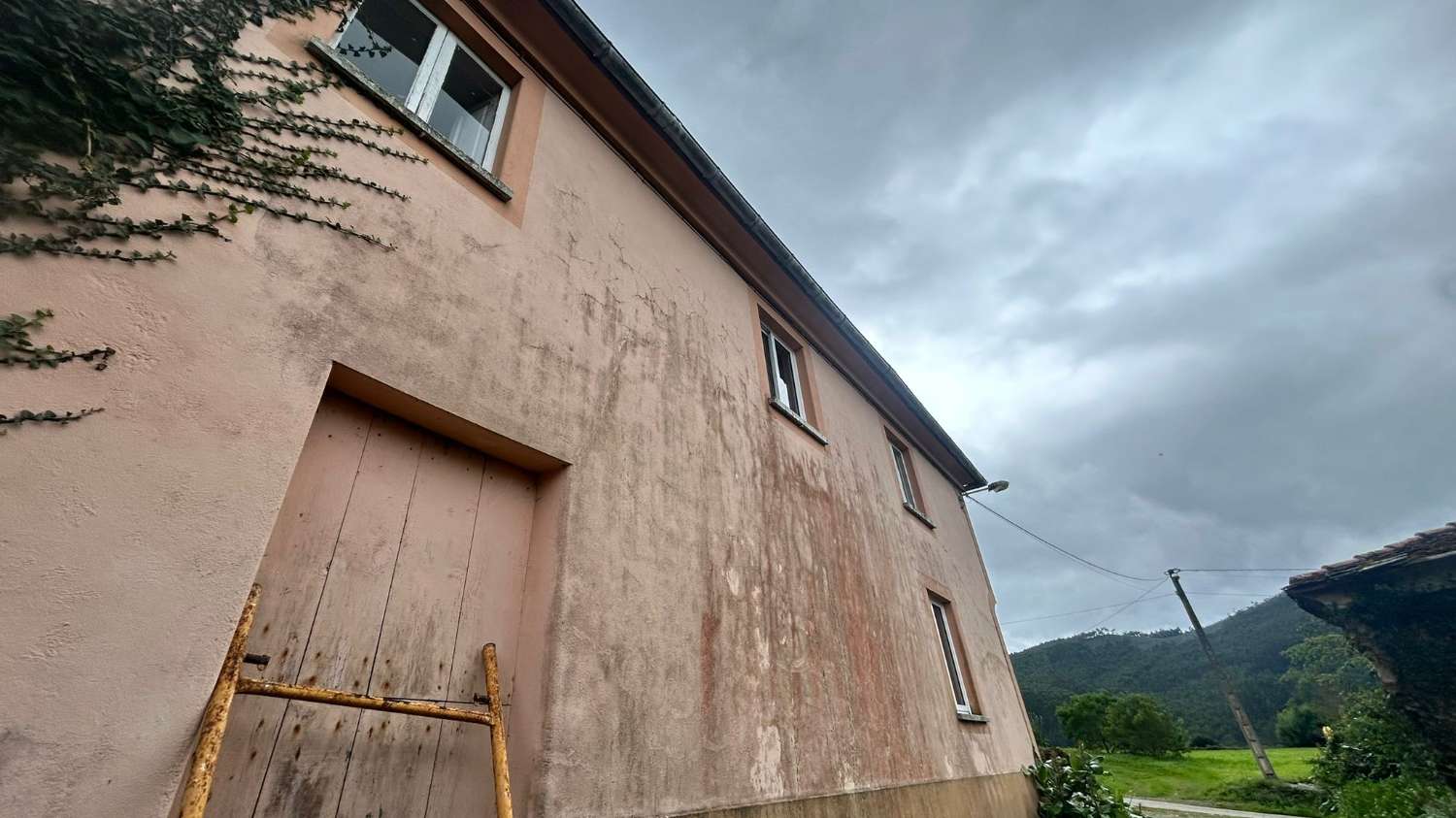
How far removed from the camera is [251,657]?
6.17ft

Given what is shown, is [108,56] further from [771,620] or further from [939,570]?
[939,570]

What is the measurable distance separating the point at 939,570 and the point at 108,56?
902 centimetres

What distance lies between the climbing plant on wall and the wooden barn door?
0.85 m

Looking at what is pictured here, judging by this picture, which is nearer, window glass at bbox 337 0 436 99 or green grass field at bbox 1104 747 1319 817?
window glass at bbox 337 0 436 99

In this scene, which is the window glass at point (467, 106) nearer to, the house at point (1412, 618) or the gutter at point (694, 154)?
the gutter at point (694, 154)

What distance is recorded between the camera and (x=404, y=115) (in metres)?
3.05

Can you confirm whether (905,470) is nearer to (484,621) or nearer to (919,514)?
(919,514)

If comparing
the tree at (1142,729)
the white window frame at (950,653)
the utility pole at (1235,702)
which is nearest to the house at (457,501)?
the white window frame at (950,653)

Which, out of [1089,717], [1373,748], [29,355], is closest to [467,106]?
[29,355]

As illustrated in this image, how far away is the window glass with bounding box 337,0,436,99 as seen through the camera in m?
3.31

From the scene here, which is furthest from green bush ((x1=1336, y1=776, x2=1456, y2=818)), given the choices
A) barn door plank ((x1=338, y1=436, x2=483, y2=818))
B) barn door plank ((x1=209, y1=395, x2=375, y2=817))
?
barn door plank ((x1=209, y1=395, x2=375, y2=817))

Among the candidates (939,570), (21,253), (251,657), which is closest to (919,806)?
(939,570)

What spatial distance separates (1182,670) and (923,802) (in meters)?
56.3

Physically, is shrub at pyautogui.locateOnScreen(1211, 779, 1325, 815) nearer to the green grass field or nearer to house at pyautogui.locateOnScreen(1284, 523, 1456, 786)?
the green grass field
